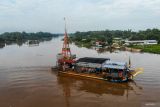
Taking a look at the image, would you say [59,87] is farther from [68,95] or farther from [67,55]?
[67,55]

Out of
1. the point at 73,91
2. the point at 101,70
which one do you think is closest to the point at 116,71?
the point at 101,70

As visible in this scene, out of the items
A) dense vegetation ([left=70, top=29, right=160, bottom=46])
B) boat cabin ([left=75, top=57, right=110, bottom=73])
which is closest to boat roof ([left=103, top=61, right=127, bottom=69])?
boat cabin ([left=75, top=57, right=110, bottom=73])

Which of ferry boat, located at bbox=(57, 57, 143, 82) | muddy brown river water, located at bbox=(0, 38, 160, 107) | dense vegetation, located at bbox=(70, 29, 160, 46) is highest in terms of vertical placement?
dense vegetation, located at bbox=(70, 29, 160, 46)

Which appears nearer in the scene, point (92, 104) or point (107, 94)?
point (92, 104)

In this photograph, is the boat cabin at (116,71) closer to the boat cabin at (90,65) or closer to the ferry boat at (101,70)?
the ferry boat at (101,70)

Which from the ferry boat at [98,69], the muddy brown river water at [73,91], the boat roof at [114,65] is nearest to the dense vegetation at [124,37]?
the ferry boat at [98,69]

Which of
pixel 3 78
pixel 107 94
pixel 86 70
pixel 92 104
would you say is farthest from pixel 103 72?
pixel 3 78

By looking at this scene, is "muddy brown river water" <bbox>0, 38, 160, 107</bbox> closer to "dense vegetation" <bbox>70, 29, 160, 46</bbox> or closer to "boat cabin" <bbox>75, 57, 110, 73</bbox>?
"boat cabin" <bbox>75, 57, 110, 73</bbox>
